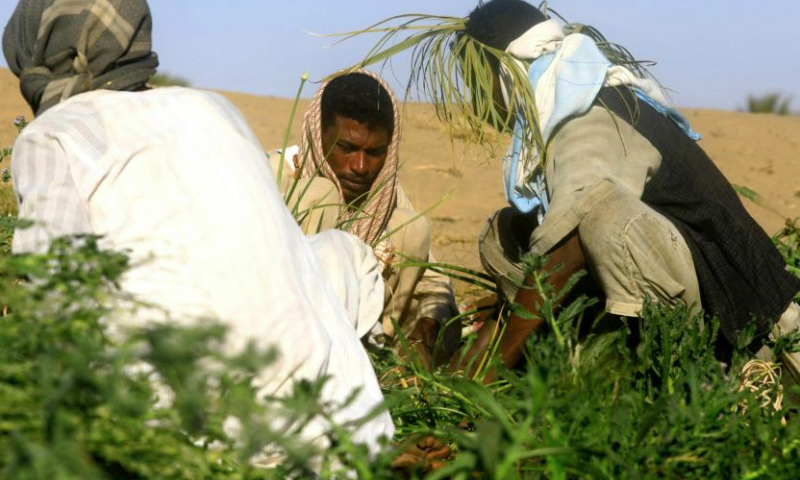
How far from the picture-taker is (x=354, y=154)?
4461 millimetres

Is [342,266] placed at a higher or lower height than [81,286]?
lower

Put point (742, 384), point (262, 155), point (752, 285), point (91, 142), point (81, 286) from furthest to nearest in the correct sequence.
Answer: point (752, 285) → point (742, 384) → point (262, 155) → point (91, 142) → point (81, 286)

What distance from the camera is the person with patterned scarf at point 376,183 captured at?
14.1 feet

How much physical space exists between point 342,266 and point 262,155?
51 centimetres

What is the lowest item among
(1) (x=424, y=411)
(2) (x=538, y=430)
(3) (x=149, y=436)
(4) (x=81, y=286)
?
(1) (x=424, y=411)

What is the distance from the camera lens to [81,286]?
1.72 m

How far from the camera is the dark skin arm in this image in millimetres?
3412

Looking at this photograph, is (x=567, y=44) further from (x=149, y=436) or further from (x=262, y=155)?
(x=149, y=436)

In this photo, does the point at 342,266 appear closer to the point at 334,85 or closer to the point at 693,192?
the point at 693,192

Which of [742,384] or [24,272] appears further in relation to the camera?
[742,384]

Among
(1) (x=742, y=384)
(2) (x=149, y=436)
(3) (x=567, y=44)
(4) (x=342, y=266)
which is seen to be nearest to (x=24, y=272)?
(2) (x=149, y=436)

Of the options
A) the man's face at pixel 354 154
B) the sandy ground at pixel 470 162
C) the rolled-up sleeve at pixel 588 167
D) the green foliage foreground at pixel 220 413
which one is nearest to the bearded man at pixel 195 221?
the green foliage foreground at pixel 220 413

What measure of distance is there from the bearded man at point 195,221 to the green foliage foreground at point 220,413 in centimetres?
16

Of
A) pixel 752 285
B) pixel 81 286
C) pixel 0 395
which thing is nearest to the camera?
pixel 0 395
